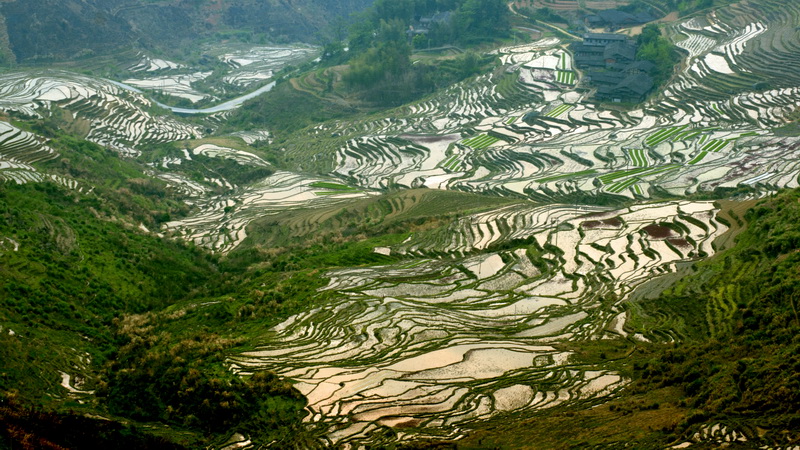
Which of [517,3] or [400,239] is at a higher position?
[517,3]

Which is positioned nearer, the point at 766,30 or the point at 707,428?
the point at 707,428

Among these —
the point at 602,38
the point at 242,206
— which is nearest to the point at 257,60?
the point at 602,38

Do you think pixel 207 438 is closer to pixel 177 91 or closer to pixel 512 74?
pixel 512 74

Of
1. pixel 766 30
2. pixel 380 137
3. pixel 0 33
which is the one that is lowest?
pixel 380 137

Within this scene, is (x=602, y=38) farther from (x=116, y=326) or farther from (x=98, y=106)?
(x=116, y=326)

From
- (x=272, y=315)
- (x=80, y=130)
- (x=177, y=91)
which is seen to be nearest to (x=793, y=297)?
(x=272, y=315)

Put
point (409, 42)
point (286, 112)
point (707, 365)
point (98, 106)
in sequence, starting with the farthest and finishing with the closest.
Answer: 1. point (409, 42)
2. point (286, 112)
3. point (98, 106)
4. point (707, 365)

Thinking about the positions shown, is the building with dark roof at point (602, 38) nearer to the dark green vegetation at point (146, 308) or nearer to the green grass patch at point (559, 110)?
the green grass patch at point (559, 110)

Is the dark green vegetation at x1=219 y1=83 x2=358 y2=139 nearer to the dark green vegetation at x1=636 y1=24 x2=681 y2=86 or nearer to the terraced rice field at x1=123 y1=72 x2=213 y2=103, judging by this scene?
the terraced rice field at x1=123 y1=72 x2=213 y2=103

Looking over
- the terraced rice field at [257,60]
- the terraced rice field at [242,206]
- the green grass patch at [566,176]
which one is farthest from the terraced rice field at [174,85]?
the green grass patch at [566,176]
